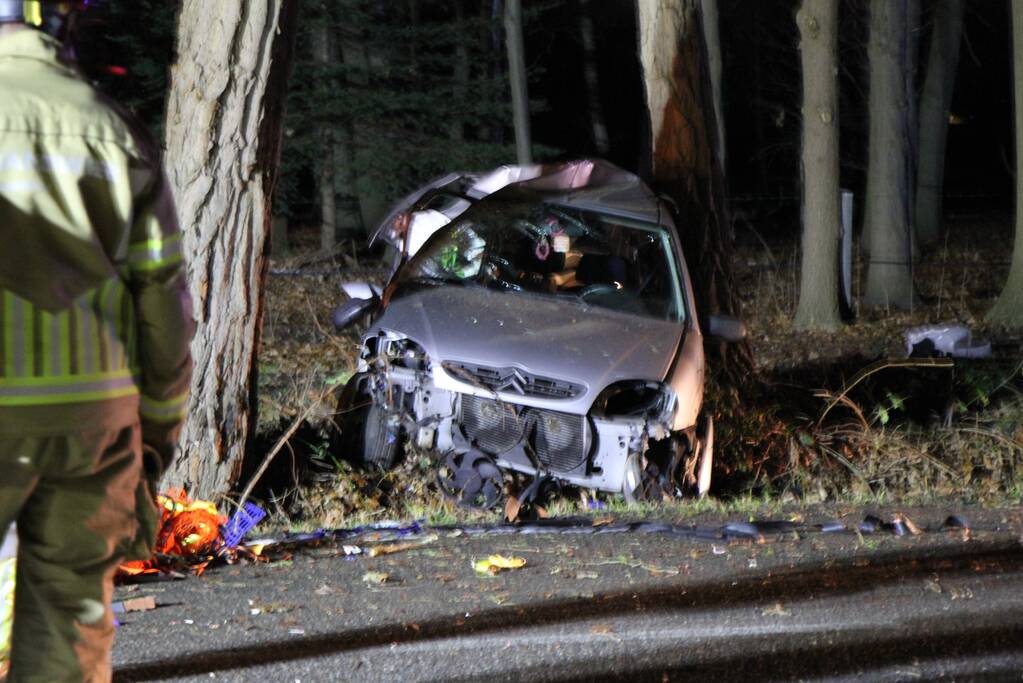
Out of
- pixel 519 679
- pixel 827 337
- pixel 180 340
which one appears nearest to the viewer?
pixel 180 340

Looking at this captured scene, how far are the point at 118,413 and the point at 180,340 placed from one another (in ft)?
0.73

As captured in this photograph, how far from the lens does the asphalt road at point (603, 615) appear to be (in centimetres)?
466

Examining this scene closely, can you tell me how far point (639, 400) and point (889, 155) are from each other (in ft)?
39.5

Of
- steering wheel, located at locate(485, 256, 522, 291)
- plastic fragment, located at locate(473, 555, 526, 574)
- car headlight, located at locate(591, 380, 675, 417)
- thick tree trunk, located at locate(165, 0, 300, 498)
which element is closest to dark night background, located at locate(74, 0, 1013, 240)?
steering wheel, located at locate(485, 256, 522, 291)

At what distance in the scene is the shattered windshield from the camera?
329 inches

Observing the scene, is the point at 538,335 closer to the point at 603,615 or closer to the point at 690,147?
the point at 603,615

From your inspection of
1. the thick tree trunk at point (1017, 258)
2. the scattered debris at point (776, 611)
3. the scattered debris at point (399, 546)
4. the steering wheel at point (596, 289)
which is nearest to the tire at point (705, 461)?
the steering wheel at point (596, 289)

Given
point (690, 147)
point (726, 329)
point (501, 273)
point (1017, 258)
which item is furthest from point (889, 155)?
point (501, 273)

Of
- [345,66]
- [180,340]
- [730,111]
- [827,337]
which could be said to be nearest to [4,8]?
[180,340]

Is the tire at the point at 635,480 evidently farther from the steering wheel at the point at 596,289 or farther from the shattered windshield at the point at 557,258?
the steering wheel at the point at 596,289

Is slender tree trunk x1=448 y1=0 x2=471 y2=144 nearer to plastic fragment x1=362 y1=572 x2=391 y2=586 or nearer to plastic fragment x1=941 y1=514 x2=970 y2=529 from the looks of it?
plastic fragment x1=941 y1=514 x2=970 y2=529

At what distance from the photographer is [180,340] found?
10.3 ft

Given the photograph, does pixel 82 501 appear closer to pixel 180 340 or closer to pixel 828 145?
pixel 180 340

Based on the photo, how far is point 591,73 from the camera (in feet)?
132
